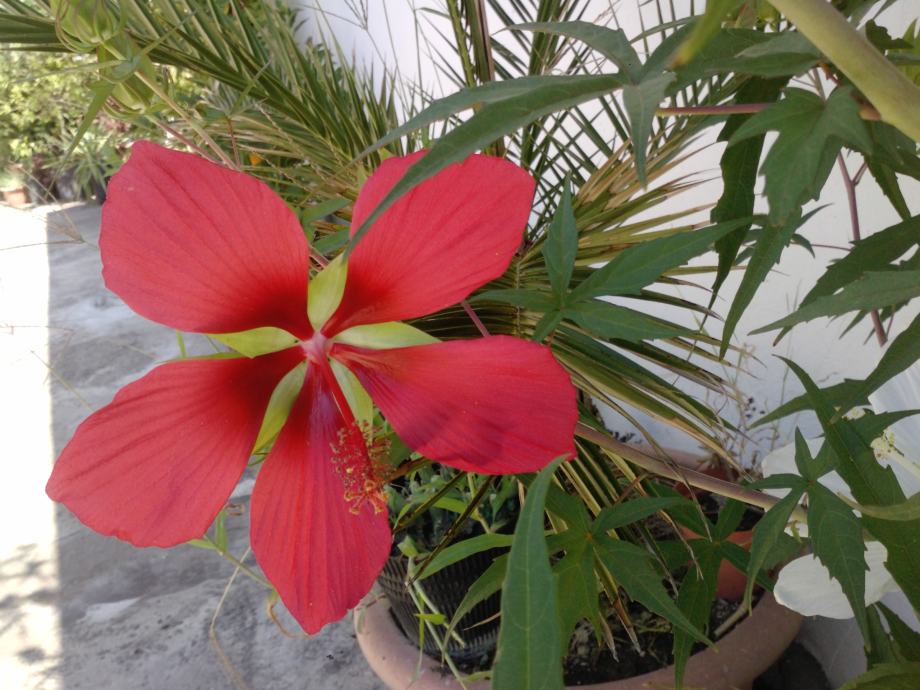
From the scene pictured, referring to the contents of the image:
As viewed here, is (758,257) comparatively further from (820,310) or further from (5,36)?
(5,36)

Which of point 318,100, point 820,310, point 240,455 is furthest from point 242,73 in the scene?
point 820,310

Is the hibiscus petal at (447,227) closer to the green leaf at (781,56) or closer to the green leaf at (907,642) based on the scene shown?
the green leaf at (781,56)

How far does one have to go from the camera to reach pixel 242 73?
66cm

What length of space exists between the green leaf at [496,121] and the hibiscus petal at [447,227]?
0.08m

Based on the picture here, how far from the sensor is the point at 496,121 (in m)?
0.17

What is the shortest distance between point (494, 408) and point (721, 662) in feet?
1.92

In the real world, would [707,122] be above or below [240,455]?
above

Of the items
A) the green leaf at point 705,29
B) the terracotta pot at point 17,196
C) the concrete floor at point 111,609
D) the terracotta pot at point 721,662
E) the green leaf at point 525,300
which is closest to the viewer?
the green leaf at point 705,29

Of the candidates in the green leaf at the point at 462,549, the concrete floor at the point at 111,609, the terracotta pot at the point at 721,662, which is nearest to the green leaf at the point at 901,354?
the green leaf at the point at 462,549

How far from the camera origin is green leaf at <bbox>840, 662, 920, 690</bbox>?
251 millimetres

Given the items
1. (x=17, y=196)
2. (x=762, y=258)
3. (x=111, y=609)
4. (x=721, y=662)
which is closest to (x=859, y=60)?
(x=762, y=258)

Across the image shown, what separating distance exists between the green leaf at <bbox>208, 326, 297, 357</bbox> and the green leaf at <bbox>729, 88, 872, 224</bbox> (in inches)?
7.6

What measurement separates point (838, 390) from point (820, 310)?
0.13m

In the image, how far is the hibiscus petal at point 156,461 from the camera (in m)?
0.26
